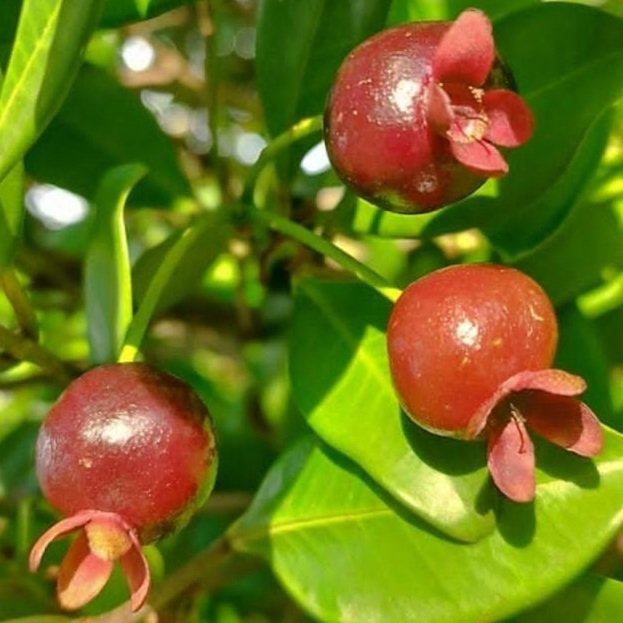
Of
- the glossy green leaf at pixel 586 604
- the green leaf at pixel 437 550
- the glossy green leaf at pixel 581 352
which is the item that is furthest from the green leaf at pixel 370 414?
the glossy green leaf at pixel 581 352

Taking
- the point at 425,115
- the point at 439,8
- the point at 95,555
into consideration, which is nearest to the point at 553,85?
the point at 439,8

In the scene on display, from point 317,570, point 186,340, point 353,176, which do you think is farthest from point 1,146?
point 186,340

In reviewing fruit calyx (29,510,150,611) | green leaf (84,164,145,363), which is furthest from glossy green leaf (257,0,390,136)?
fruit calyx (29,510,150,611)

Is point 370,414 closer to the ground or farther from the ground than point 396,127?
closer to the ground

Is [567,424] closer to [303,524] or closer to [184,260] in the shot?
[303,524]

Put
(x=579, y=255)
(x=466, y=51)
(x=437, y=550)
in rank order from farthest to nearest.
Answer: (x=579, y=255)
(x=437, y=550)
(x=466, y=51)

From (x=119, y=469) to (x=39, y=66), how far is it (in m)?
0.23

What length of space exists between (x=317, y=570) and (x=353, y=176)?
0.90ft

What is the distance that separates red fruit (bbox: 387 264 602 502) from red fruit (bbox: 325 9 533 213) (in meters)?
0.06

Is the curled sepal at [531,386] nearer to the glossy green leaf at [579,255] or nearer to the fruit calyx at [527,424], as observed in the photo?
the fruit calyx at [527,424]

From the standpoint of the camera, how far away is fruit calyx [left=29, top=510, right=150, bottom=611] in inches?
30.8

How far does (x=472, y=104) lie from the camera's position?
79cm

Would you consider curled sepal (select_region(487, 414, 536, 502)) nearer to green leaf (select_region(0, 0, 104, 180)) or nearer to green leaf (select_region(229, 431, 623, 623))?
green leaf (select_region(229, 431, 623, 623))

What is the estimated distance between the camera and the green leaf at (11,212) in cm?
89
